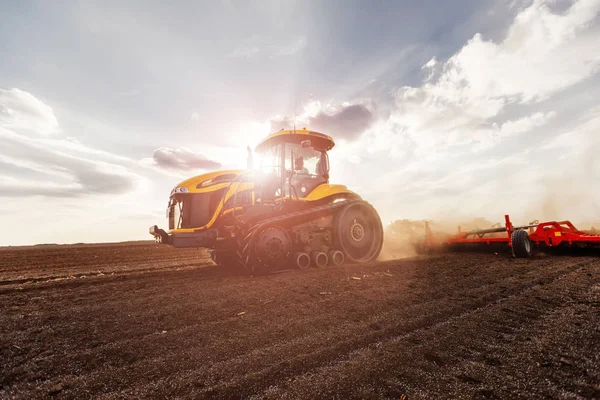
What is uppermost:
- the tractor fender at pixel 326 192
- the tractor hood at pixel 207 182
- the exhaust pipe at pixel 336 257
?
the tractor hood at pixel 207 182

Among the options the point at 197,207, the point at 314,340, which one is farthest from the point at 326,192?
the point at 314,340

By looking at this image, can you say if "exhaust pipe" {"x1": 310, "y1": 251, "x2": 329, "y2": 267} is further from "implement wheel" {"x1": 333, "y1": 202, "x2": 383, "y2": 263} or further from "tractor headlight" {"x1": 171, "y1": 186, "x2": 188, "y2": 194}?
"tractor headlight" {"x1": 171, "y1": 186, "x2": 188, "y2": 194}

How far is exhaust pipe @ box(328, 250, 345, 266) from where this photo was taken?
27.5 ft

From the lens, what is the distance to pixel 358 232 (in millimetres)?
9156

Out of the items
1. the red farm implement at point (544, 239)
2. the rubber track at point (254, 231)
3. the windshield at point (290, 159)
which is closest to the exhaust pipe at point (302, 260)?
the rubber track at point (254, 231)

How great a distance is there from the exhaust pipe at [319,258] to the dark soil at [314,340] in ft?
7.12

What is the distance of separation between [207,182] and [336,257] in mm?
4278

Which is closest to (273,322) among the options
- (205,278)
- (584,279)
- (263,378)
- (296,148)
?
(263,378)

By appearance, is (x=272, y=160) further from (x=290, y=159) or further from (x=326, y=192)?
(x=326, y=192)

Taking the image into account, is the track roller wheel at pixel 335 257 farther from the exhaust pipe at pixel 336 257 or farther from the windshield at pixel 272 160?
the windshield at pixel 272 160

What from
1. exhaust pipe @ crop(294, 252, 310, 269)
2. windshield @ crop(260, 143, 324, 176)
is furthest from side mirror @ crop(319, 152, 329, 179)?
exhaust pipe @ crop(294, 252, 310, 269)

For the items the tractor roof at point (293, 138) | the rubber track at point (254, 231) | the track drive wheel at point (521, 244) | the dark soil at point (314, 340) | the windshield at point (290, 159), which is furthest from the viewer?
the track drive wheel at point (521, 244)

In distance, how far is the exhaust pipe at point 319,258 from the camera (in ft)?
26.7

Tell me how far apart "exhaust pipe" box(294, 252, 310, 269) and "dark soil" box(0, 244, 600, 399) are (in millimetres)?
1923
